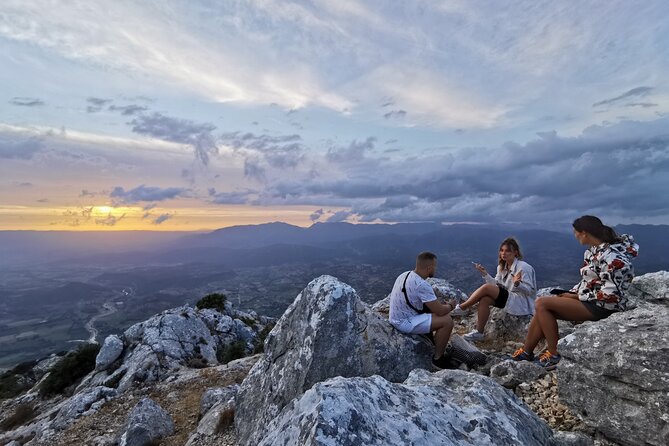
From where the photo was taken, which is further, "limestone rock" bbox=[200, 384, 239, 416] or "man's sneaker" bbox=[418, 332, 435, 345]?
"limestone rock" bbox=[200, 384, 239, 416]

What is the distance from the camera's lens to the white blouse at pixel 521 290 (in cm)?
1180

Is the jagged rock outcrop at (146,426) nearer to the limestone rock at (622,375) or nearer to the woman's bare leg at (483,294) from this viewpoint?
the woman's bare leg at (483,294)

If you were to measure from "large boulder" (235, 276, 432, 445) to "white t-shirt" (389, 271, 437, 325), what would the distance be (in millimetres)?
424

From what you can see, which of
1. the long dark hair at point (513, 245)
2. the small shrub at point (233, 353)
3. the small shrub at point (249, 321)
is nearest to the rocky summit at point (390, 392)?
the long dark hair at point (513, 245)

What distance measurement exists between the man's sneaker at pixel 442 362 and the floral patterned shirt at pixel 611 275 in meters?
3.62

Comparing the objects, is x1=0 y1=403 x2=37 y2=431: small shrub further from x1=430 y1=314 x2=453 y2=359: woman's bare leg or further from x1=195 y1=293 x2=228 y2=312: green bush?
x1=430 y1=314 x2=453 y2=359: woman's bare leg

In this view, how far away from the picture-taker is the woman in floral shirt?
8141mm

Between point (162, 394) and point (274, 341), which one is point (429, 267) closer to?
point (274, 341)

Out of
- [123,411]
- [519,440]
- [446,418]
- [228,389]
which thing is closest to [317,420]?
[446,418]

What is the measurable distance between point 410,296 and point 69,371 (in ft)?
95.4

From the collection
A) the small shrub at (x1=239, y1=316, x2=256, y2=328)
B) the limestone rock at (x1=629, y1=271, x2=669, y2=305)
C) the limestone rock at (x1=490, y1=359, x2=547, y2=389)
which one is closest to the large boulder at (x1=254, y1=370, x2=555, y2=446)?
the limestone rock at (x1=490, y1=359, x2=547, y2=389)

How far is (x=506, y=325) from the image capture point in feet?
41.3

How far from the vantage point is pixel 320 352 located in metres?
8.05

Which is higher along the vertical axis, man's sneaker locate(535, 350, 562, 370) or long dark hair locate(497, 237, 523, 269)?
long dark hair locate(497, 237, 523, 269)
